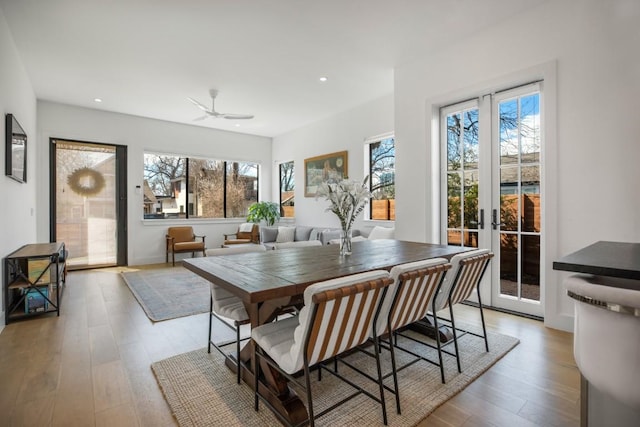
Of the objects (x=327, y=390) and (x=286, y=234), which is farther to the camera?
(x=286, y=234)

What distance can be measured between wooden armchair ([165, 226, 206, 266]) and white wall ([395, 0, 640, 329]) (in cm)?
544

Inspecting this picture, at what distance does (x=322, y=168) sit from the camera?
667cm

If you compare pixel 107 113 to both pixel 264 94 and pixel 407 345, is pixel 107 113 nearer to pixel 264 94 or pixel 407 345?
pixel 264 94

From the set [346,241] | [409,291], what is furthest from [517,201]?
[409,291]

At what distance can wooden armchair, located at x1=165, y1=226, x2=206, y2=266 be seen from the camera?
6289 millimetres

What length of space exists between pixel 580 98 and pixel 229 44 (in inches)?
142

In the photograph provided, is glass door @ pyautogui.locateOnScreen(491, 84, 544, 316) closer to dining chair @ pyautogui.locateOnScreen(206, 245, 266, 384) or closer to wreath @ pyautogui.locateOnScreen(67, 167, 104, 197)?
dining chair @ pyautogui.locateOnScreen(206, 245, 266, 384)

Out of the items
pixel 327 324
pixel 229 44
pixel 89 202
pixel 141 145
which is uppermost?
pixel 229 44

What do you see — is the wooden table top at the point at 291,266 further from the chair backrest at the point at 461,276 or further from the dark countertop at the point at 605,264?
the dark countertop at the point at 605,264

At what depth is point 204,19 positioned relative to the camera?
10.3ft

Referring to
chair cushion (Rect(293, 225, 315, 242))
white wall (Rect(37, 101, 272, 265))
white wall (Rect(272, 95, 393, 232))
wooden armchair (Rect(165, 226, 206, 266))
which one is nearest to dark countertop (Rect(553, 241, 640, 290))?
white wall (Rect(272, 95, 393, 232))

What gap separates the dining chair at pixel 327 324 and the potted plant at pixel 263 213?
5835 millimetres

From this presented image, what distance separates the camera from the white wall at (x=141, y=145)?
5.53 meters

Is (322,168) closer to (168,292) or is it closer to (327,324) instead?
(168,292)
